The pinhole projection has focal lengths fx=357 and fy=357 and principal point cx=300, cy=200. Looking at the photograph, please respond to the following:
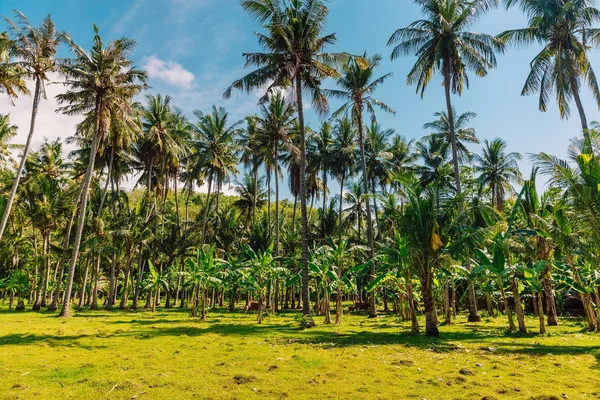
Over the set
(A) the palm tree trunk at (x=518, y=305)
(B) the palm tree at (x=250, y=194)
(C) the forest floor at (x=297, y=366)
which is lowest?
(C) the forest floor at (x=297, y=366)

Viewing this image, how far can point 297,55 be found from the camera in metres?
18.3

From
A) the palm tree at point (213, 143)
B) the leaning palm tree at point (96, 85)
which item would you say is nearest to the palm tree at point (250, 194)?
the palm tree at point (213, 143)

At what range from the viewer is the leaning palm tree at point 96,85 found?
2134 centimetres

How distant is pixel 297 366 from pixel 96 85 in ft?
68.7

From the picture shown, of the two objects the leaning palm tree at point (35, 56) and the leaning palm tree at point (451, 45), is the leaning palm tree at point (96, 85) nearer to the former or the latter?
the leaning palm tree at point (35, 56)

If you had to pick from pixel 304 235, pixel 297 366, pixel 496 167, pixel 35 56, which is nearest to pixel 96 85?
pixel 35 56

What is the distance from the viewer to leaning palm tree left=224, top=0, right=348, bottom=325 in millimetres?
17922

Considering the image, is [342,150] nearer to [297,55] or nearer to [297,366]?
[297,55]

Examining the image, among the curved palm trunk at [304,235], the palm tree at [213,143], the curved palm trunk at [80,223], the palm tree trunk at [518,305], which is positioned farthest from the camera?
the palm tree at [213,143]

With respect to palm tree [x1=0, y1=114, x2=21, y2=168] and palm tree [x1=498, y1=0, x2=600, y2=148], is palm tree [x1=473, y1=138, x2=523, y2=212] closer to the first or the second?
palm tree [x1=498, y1=0, x2=600, y2=148]

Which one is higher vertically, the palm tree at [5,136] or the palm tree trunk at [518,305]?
the palm tree at [5,136]

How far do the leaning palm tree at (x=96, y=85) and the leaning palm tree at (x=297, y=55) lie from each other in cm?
858

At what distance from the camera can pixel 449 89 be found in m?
22.3

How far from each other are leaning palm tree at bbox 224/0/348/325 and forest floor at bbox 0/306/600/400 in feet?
22.3
